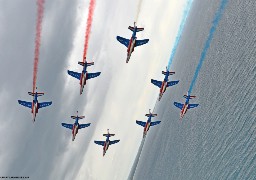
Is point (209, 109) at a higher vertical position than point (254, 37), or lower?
lower

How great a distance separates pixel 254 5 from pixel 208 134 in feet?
109

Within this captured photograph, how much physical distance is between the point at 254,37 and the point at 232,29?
60.3 ft

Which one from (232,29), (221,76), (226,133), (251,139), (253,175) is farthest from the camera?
(232,29)

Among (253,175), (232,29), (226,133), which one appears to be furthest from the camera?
(232,29)

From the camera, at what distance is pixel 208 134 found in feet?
228

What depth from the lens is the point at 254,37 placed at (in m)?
63.9

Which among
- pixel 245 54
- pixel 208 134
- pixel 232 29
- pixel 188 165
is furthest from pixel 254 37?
pixel 188 165

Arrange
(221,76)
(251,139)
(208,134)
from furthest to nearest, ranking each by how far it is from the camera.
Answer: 1. (221,76)
2. (208,134)
3. (251,139)

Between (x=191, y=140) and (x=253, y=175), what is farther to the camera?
(x=191, y=140)

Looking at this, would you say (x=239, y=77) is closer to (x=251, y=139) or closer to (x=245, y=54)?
(x=245, y=54)

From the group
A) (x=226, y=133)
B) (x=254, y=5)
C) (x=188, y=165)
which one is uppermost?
(x=254, y=5)

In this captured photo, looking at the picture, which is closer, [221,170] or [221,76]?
[221,170]

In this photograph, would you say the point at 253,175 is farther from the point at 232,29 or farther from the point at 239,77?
the point at 232,29

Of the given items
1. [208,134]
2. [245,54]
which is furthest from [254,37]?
[208,134]
